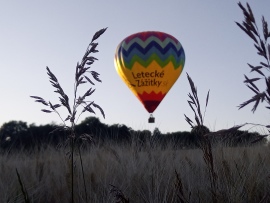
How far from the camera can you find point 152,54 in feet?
54.9

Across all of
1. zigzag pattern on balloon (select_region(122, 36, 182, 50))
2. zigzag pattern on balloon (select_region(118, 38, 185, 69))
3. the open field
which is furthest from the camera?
zigzag pattern on balloon (select_region(122, 36, 182, 50))

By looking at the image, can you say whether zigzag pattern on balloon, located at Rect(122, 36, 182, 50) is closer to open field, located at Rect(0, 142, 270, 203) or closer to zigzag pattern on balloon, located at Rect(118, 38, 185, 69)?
zigzag pattern on balloon, located at Rect(118, 38, 185, 69)

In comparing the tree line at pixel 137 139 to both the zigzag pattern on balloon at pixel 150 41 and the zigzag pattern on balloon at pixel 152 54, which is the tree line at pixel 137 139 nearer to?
the zigzag pattern on balloon at pixel 152 54

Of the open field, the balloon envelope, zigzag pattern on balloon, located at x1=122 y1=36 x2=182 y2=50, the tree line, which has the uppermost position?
zigzag pattern on balloon, located at x1=122 y1=36 x2=182 y2=50

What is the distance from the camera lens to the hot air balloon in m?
16.6

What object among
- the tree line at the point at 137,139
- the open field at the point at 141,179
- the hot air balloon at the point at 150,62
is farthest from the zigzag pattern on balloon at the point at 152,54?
the open field at the point at 141,179

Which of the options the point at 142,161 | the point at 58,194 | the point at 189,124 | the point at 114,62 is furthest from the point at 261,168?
the point at 114,62

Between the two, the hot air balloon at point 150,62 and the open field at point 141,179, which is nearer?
the open field at point 141,179

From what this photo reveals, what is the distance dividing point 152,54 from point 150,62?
344 mm

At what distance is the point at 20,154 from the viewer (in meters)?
5.27

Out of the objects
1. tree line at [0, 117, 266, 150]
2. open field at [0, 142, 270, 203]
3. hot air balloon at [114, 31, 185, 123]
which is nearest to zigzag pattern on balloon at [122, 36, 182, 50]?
hot air balloon at [114, 31, 185, 123]

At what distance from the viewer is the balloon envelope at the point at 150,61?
1658cm

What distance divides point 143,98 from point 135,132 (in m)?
12.6

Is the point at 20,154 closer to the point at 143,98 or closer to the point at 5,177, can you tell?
the point at 5,177
